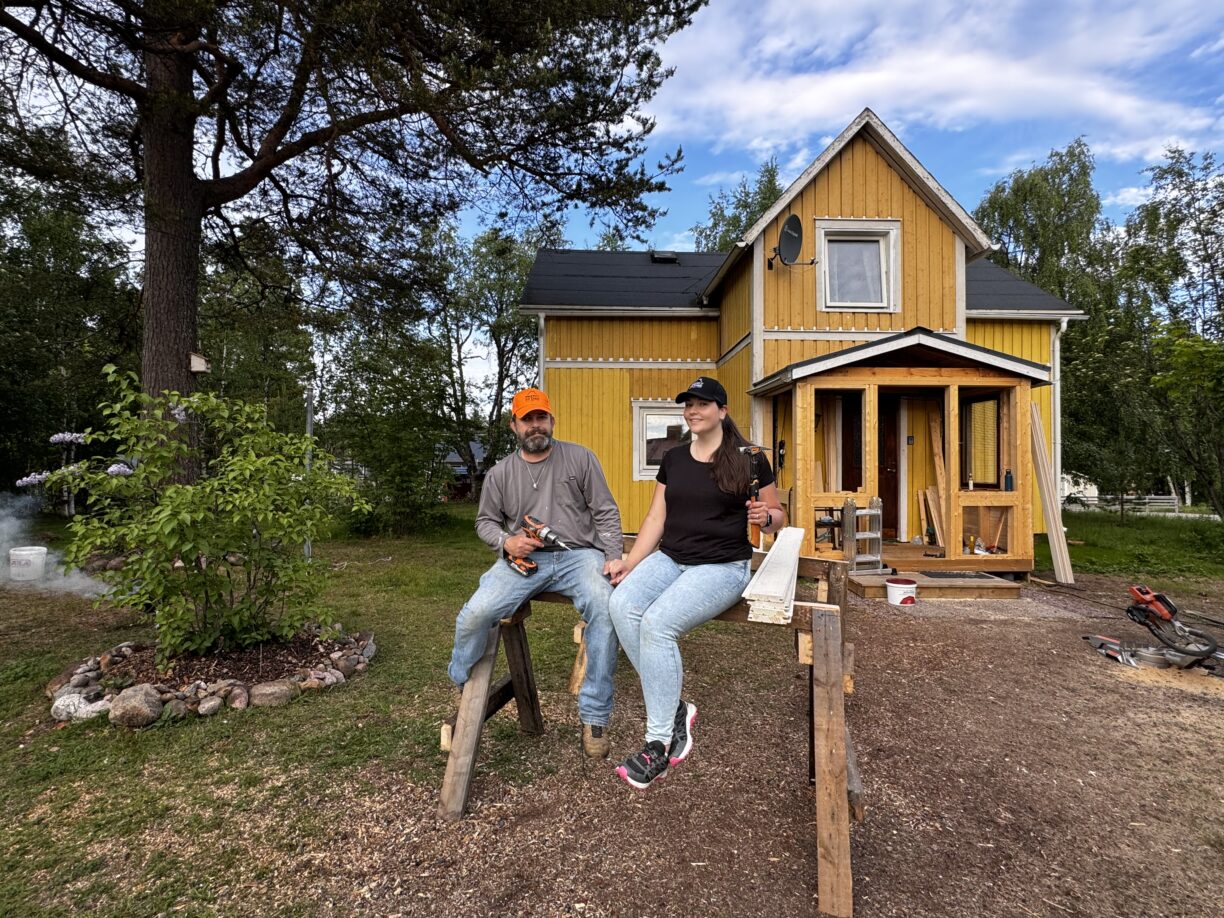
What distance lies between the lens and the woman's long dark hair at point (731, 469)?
279cm

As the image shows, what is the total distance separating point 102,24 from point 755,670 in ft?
27.2

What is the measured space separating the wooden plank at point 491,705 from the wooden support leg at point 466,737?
44 mm

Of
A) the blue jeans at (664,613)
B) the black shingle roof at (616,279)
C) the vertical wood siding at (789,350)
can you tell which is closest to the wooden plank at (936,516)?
the vertical wood siding at (789,350)

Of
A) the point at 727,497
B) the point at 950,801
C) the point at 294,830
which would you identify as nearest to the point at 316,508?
the point at 294,830

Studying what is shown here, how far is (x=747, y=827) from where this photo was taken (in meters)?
2.57

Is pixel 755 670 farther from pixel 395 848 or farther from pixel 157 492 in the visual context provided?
pixel 157 492

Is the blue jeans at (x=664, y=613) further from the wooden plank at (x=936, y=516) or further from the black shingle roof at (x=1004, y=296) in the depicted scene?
the black shingle roof at (x=1004, y=296)

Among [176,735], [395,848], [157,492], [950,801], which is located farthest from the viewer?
[157,492]

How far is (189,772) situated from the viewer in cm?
303

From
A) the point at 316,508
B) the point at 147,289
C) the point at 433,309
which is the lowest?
the point at 316,508

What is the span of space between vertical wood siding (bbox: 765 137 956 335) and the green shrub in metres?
7.59

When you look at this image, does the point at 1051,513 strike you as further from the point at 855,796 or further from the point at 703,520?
the point at 703,520

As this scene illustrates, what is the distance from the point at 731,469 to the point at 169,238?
7005 mm

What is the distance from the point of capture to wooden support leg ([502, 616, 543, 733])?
3.11 m
